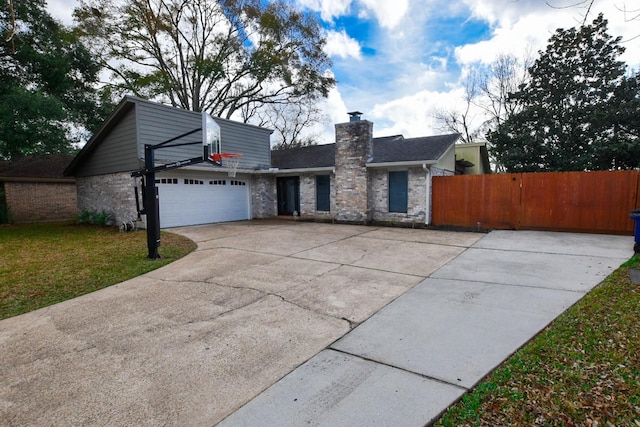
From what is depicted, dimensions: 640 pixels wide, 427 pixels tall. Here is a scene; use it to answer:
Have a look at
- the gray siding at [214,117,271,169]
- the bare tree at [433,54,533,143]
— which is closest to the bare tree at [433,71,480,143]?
the bare tree at [433,54,533,143]

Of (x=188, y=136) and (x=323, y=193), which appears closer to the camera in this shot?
(x=188, y=136)

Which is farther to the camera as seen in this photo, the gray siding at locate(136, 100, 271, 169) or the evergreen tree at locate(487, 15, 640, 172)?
the evergreen tree at locate(487, 15, 640, 172)

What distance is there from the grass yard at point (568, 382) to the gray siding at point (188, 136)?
38.1 ft

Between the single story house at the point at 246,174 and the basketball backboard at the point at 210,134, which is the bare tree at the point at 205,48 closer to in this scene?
the single story house at the point at 246,174

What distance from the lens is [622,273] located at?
509cm

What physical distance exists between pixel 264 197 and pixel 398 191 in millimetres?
6348

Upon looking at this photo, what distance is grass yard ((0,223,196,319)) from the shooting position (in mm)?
4902

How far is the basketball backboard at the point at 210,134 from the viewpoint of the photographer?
633cm

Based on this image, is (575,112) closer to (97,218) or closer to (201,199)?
(201,199)

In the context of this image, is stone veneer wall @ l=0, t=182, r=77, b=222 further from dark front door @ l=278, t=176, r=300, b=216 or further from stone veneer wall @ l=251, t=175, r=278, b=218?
dark front door @ l=278, t=176, r=300, b=216

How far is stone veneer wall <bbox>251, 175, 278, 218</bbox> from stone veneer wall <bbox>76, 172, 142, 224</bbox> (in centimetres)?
515

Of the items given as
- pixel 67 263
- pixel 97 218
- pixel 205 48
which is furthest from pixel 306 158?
pixel 205 48

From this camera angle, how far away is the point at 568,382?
2.35 m

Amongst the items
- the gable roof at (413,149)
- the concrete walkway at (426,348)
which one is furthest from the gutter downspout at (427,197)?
the concrete walkway at (426,348)
